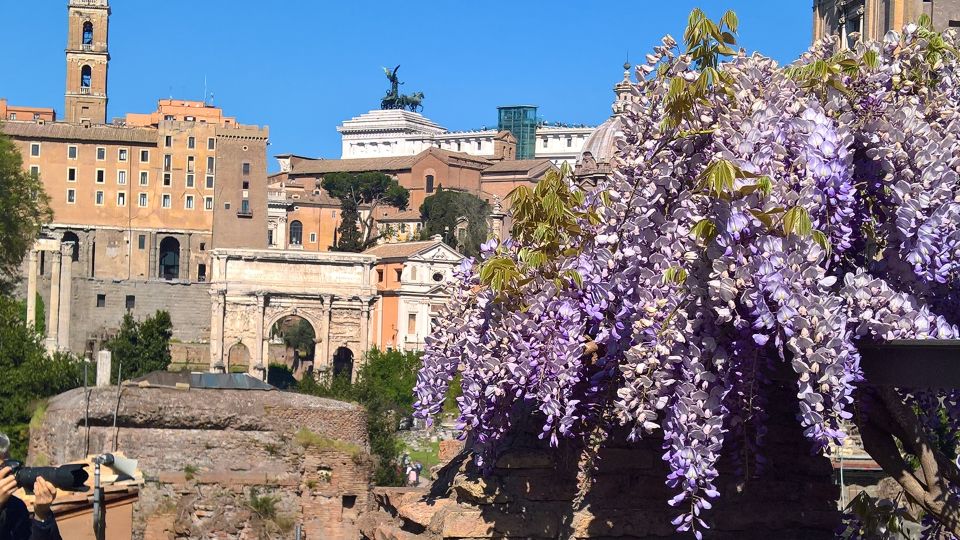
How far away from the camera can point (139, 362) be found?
53531 millimetres

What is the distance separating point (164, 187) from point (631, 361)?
92189mm

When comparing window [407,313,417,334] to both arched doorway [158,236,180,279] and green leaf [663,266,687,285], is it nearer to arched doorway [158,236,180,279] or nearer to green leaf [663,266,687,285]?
arched doorway [158,236,180,279]

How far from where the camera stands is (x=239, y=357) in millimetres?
80500

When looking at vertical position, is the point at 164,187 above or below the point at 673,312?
above

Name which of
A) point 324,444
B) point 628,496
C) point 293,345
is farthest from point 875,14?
point 293,345

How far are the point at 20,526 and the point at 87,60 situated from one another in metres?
104

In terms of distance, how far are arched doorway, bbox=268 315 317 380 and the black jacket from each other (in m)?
76.6

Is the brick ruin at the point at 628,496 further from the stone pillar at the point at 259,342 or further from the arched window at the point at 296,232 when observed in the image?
the arched window at the point at 296,232

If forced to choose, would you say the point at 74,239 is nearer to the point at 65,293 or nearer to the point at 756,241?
the point at 65,293

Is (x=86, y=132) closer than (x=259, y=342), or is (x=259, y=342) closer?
(x=259, y=342)

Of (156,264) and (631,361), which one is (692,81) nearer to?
(631,361)

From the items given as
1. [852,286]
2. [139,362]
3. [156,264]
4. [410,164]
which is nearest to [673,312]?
[852,286]

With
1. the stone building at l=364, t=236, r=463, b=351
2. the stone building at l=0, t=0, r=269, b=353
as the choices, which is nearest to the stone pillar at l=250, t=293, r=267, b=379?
the stone building at l=364, t=236, r=463, b=351

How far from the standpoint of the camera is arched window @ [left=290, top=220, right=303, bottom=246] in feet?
361
